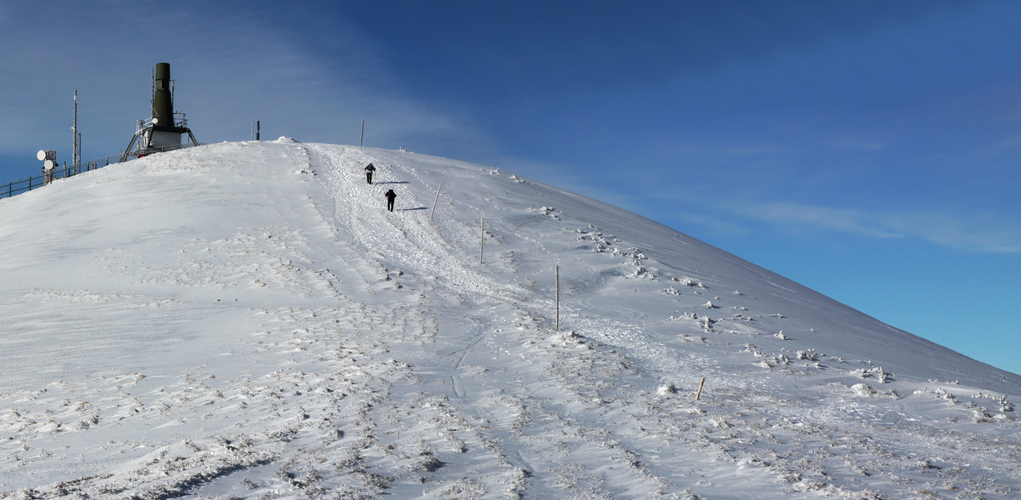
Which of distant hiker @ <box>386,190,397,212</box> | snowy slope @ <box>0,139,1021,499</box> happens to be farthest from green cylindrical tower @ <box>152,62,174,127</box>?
distant hiker @ <box>386,190,397,212</box>

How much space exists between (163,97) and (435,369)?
5010cm

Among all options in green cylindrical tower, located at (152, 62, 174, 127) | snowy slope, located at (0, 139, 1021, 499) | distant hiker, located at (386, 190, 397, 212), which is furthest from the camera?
green cylindrical tower, located at (152, 62, 174, 127)

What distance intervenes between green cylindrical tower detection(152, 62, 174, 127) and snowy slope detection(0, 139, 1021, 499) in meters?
23.5

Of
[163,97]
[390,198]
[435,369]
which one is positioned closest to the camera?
[435,369]

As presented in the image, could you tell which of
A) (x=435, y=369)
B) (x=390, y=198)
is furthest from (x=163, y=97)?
(x=435, y=369)

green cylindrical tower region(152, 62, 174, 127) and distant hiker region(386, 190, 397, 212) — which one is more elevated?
green cylindrical tower region(152, 62, 174, 127)

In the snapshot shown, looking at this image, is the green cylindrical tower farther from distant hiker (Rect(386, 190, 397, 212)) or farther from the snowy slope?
distant hiker (Rect(386, 190, 397, 212))

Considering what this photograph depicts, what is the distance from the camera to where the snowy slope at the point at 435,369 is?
9406 millimetres

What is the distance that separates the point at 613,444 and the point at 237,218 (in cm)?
2255

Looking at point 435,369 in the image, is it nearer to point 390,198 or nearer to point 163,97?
point 390,198

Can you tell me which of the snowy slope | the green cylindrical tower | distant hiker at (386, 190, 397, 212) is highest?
the green cylindrical tower

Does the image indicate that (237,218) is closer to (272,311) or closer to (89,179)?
(272,311)

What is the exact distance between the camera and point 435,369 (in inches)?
586

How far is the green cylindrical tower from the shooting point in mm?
53625
